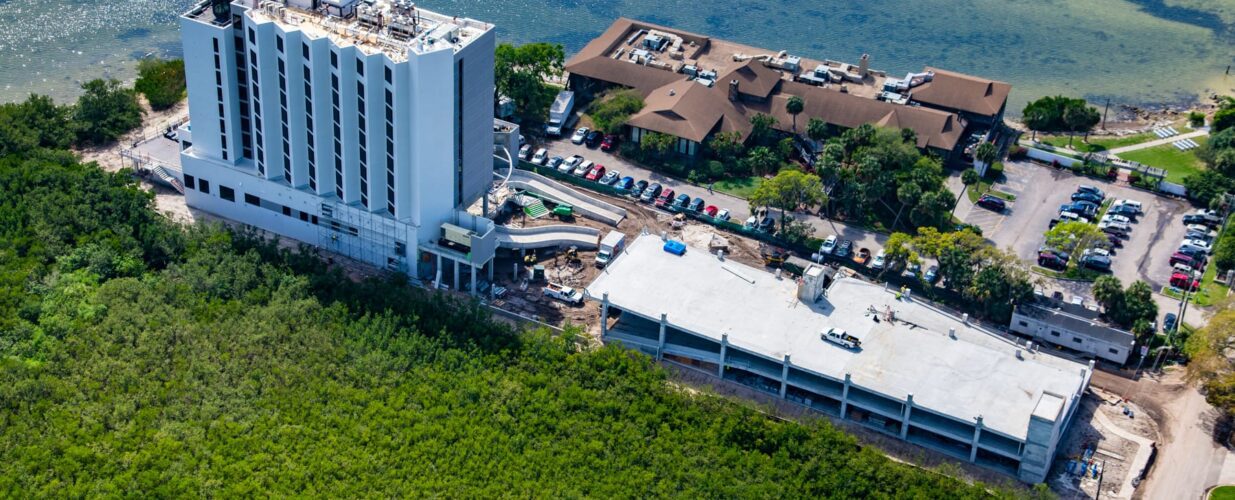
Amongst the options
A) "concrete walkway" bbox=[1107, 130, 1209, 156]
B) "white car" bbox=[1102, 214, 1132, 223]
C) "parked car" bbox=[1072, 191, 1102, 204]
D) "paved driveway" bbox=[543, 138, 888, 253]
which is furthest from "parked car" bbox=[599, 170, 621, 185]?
"concrete walkway" bbox=[1107, 130, 1209, 156]

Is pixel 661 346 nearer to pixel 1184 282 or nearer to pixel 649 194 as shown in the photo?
pixel 649 194

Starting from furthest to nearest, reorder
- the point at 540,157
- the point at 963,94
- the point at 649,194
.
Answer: the point at 963,94 < the point at 540,157 < the point at 649,194

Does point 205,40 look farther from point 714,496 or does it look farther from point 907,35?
point 907,35

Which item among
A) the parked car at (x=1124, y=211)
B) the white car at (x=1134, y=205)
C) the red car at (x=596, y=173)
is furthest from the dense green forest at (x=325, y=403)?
the white car at (x=1134, y=205)

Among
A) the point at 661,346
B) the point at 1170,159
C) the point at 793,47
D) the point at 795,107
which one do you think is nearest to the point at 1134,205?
the point at 1170,159

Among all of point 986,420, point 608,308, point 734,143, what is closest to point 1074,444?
point 986,420

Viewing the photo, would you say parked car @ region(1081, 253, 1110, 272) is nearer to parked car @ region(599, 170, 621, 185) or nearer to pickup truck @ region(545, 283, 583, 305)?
parked car @ region(599, 170, 621, 185)

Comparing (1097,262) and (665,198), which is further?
(665,198)
